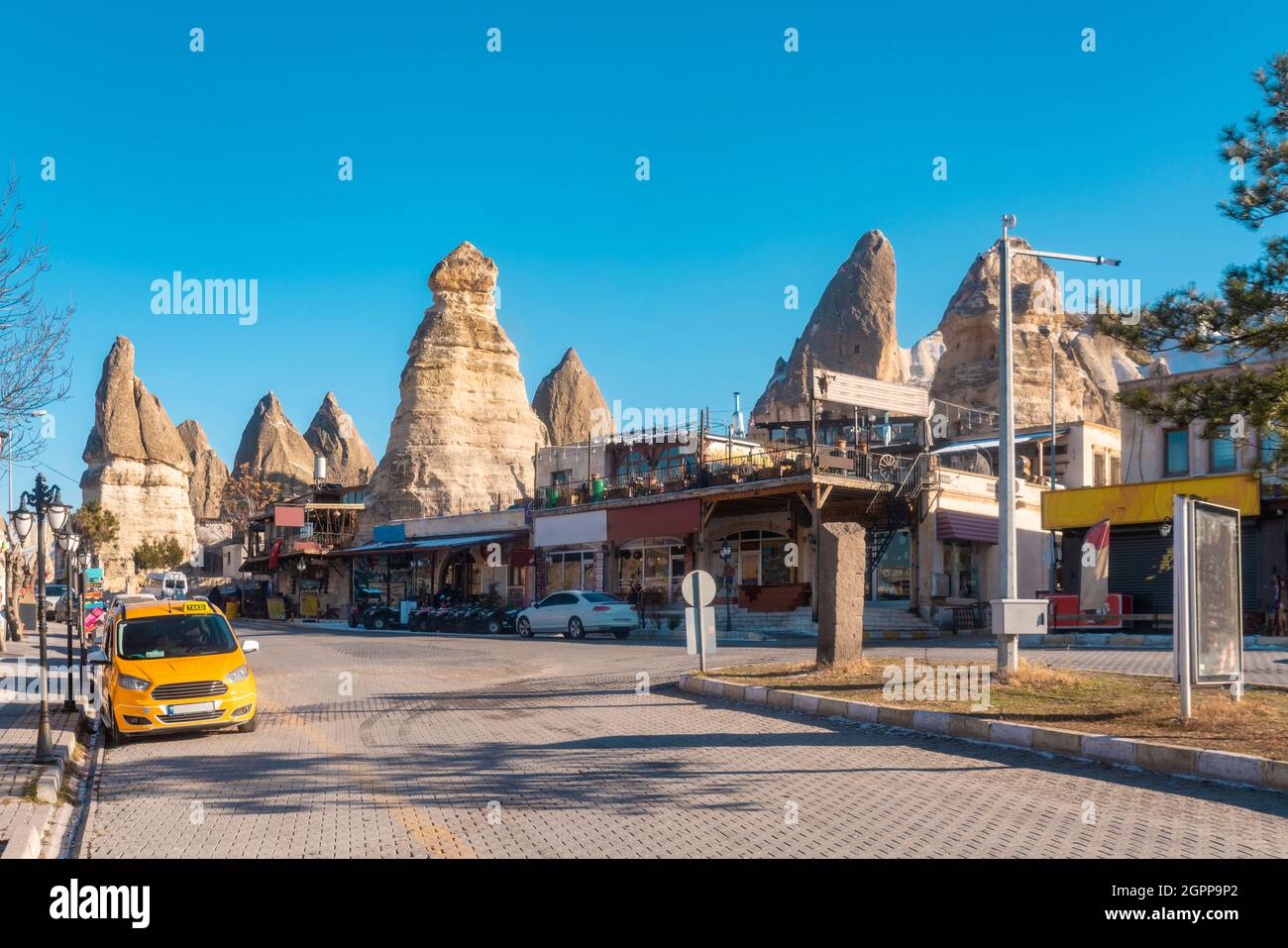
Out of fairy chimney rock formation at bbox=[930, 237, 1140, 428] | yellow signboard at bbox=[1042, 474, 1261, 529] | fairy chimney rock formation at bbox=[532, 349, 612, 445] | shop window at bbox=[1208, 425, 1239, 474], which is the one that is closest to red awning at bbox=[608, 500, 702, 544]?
yellow signboard at bbox=[1042, 474, 1261, 529]

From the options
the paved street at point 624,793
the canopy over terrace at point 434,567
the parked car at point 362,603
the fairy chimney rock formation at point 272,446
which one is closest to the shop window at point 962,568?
the canopy over terrace at point 434,567

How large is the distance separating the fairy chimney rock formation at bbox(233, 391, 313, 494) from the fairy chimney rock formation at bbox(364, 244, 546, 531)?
104m

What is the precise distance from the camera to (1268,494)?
25734mm

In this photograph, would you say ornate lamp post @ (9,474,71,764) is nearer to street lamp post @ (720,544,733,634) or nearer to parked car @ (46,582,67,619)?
street lamp post @ (720,544,733,634)

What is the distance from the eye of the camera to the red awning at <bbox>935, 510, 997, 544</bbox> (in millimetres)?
32406

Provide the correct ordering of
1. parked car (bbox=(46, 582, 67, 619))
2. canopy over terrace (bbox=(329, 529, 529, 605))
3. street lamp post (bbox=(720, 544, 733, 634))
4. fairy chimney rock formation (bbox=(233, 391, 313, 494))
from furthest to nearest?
fairy chimney rock formation (bbox=(233, 391, 313, 494)) < parked car (bbox=(46, 582, 67, 619)) < canopy over terrace (bbox=(329, 529, 529, 605)) < street lamp post (bbox=(720, 544, 733, 634))

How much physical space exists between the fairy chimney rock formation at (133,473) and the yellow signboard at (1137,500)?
266 feet

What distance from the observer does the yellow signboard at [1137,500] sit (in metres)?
26.1

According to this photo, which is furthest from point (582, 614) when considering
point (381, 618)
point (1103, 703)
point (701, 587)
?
point (1103, 703)

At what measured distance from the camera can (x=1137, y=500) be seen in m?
28.5

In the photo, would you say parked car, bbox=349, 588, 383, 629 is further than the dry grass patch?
Yes

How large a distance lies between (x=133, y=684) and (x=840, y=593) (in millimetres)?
10206

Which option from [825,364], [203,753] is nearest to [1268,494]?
[203,753]
